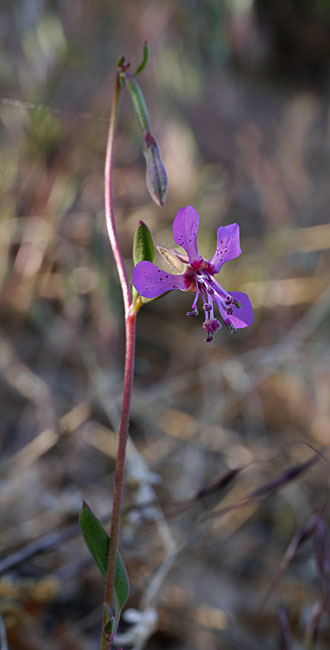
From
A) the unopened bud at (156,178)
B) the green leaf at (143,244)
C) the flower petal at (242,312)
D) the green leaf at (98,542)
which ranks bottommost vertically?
the green leaf at (98,542)

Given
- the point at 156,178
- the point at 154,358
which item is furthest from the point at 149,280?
the point at 154,358

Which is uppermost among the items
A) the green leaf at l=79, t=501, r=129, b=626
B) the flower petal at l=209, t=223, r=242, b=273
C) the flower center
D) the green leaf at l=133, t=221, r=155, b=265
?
the green leaf at l=133, t=221, r=155, b=265

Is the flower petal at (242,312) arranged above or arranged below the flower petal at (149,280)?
below

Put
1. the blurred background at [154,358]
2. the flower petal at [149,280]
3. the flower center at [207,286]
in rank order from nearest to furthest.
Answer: the flower petal at [149,280], the flower center at [207,286], the blurred background at [154,358]

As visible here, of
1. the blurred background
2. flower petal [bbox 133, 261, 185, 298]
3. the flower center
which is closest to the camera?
flower petal [bbox 133, 261, 185, 298]

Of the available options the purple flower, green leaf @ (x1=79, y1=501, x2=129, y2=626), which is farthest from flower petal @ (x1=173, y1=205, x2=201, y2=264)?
green leaf @ (x1=79, y1=501, x2=129, y2=626)

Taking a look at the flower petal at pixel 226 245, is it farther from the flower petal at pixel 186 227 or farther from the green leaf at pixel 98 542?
the green leaf at pixel 98 542

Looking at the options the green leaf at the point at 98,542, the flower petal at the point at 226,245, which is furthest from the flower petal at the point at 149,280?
the green leaf at the point at 98,542

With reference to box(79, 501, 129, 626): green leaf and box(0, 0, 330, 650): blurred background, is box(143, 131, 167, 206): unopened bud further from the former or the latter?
box(79, 501, 129, 626): green leaf
